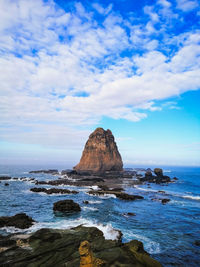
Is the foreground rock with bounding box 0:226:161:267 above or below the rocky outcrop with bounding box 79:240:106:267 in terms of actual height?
below

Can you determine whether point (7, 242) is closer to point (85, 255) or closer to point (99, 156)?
point (85, 255)

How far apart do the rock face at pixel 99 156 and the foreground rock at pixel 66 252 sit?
323ft

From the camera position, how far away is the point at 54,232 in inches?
659

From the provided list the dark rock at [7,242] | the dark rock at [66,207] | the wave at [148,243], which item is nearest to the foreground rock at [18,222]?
the dark rock at [7,242]

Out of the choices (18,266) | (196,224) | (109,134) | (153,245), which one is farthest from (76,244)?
(109,134)

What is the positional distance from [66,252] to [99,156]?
103641mm

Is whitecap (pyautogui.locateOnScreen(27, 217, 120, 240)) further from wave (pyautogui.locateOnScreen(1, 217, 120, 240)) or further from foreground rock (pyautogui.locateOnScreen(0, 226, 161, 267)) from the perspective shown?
foreground rock (pyautogui.locateOnScreen(0, 226, 161, 267))

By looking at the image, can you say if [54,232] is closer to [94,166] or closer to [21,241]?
[21,241]

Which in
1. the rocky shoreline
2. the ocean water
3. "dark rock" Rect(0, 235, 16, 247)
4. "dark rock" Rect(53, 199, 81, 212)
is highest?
the rocky shoreline

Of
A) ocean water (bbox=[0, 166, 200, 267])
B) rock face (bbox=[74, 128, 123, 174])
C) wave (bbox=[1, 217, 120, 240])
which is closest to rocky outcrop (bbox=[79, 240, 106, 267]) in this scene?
ocean water (bbox=[0, 166, 200, 267])

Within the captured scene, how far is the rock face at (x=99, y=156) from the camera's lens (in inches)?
4532

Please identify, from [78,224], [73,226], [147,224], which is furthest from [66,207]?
[147,224]

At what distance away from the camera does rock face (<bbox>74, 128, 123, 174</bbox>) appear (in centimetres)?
11512

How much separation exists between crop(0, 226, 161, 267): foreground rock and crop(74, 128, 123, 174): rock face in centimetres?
9831
